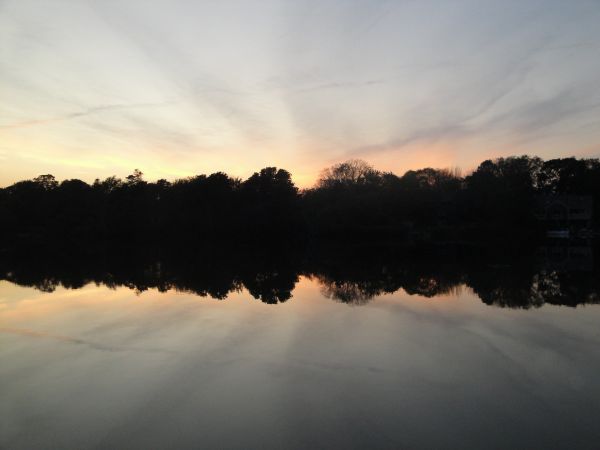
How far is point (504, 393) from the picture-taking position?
23.9 feet

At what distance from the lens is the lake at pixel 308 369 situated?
6105 millimetres

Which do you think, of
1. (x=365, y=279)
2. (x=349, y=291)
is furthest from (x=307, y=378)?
(x=365, y=279)

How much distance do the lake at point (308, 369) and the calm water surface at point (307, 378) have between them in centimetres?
4

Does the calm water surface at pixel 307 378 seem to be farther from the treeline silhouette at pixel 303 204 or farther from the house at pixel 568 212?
the house at pixel 568 212

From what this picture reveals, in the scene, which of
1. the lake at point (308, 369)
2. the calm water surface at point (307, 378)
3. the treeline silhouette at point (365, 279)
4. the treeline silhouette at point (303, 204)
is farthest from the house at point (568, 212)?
the calm water surface at point (307, 378)

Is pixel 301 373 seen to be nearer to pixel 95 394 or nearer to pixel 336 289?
pixel 95 394

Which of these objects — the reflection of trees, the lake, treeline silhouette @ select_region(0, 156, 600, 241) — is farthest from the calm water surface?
treeline silhouette @ select_region(0, 156, 600, 241)

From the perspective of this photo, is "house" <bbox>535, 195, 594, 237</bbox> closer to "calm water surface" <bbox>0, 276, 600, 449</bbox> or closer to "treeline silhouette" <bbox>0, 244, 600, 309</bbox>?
"treeline silhouette" <bbox>0, 244, 600, 309</bbox>

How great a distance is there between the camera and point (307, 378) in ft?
27.0

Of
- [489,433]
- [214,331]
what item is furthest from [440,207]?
[489,433]

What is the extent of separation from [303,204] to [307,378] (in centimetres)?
6265

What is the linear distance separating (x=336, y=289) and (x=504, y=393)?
11.9 m

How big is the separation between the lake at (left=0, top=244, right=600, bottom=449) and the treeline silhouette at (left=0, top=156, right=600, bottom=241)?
4490 cm

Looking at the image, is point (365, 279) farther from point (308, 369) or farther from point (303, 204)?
point (303, 204)
